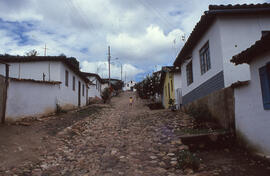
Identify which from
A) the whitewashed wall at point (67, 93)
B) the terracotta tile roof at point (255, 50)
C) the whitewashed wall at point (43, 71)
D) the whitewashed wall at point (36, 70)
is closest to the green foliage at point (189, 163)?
the terracotta tile roof at point (255, 50)

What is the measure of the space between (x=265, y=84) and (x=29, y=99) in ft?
31.9

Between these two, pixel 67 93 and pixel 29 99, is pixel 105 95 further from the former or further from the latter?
pixel 29 99

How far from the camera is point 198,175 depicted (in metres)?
4.36

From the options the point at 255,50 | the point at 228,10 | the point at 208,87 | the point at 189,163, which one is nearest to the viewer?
the point at 189,163

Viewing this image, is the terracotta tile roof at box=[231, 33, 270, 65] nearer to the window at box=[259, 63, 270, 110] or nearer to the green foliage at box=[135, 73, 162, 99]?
the window at box=[259, 63, 270, 110]

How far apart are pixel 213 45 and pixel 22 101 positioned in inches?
342

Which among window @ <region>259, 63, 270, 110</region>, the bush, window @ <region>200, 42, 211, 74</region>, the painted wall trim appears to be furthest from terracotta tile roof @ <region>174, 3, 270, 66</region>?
the bush

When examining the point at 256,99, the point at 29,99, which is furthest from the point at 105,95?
the point at 256,99

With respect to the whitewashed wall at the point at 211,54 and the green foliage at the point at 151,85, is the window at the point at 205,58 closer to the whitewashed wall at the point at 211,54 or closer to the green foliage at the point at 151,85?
the whitewashed wall at the point at 211,54

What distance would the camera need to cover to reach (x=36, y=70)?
14773mm

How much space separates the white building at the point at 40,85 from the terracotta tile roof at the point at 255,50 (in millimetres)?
8867

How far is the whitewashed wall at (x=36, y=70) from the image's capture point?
14430 millimetres

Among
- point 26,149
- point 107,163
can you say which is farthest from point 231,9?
point 26,149

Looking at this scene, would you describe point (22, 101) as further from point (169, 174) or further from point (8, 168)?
point (169, 174)
